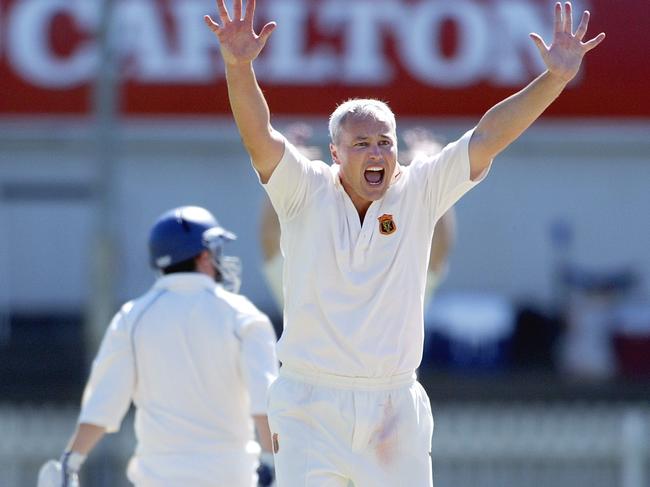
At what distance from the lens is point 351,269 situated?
463 centimetres

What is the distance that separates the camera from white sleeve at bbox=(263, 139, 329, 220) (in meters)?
4.59

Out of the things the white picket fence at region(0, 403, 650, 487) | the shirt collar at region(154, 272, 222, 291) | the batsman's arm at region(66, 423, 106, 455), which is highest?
the shirt collar at region(154, 272, 222, 291)

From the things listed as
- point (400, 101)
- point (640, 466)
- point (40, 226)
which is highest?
point (400, 101)

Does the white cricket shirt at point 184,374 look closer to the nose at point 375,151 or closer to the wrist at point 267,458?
the wrist at point 267,458

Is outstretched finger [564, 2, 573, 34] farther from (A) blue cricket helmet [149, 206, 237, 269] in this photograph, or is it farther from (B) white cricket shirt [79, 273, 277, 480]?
(A) blue cricket helmet [149, 206, 237, 269]

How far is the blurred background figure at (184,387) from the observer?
548cm

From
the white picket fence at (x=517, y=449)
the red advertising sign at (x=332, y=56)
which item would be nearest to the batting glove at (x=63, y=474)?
the white picket fence at (x=517, y=449)

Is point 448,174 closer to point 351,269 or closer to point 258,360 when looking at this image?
point 351,269

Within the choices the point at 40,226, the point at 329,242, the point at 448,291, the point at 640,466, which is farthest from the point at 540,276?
the point at 329,242

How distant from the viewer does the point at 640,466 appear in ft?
29.9

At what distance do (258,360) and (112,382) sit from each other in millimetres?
525

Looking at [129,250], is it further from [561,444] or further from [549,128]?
[561,444]

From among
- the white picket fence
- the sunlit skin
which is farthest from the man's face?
the white picket fence

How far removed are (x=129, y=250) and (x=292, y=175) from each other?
37.6ft
